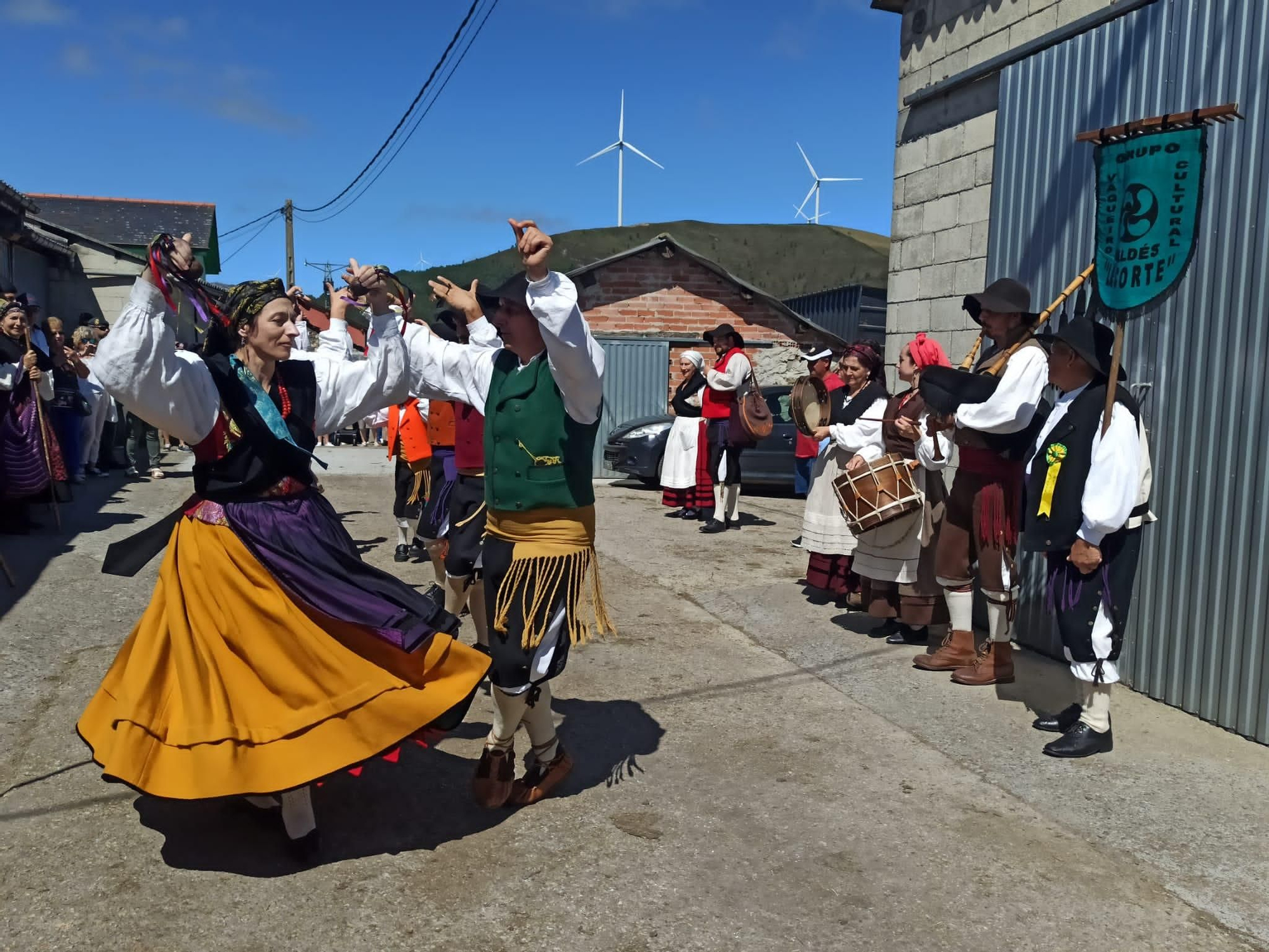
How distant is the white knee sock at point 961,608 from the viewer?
5.37 metres

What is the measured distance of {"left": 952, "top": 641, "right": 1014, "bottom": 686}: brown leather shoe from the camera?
5148mm

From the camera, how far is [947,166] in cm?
663

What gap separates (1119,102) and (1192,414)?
169cm

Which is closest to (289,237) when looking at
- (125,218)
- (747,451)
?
(125,218)

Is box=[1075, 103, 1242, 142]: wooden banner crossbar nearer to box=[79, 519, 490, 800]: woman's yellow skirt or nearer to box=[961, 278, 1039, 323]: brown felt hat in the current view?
box=[961, 278, 1039, 323]: brown felt hat

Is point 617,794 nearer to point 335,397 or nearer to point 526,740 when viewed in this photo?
point 526,740

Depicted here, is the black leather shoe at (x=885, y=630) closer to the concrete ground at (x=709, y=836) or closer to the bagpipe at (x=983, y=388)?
the concrete ground at (x=709, y=836)

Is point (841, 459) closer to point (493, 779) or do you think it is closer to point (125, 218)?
point (493, 779)

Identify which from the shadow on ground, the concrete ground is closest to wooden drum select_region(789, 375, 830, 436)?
the concrete ground

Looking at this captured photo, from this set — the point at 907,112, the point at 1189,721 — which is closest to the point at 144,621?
the point at 1189,721

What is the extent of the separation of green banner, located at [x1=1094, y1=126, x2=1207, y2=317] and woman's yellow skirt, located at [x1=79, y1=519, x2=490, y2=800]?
3695 millimetres

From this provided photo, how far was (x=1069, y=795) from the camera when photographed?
3809 mm

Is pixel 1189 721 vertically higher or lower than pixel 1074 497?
lower

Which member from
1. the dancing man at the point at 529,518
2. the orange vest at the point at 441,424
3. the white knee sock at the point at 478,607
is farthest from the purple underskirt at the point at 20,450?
the dancing man at the point at 529,518
